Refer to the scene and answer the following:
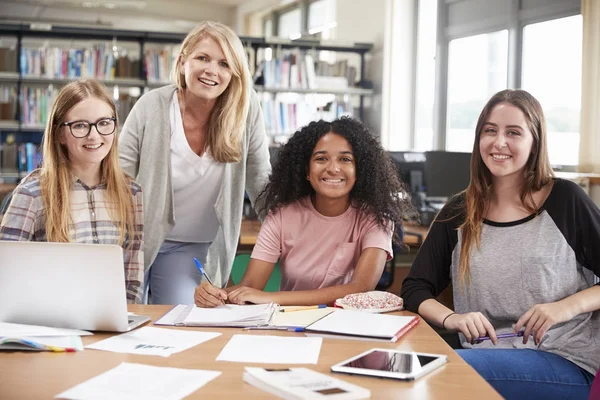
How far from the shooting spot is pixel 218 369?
4.69 ft

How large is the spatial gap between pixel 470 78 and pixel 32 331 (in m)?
5.59

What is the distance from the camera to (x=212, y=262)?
2797 millimetres

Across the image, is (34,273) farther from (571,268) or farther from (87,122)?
(571,268)

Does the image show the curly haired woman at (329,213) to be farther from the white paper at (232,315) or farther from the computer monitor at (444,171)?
the computer monitor at (444,171)

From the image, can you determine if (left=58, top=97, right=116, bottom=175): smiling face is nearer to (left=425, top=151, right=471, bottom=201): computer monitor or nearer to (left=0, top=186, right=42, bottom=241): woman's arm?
(left=0, top=186, right=42, bottom=241): woman's arm

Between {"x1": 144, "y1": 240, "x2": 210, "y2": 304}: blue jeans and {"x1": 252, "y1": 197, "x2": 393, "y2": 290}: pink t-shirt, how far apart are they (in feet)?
1.29

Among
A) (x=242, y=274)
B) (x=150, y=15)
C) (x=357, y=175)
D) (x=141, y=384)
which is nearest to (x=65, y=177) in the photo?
(x=357, y=175)

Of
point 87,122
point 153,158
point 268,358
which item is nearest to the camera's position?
point 268,358

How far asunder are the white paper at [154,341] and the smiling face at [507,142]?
0.89 metres

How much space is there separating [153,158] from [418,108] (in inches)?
197

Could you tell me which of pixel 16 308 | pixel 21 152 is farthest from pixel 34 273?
pixel 21 152

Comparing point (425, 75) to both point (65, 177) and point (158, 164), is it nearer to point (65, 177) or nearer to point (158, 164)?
point (158, 164)

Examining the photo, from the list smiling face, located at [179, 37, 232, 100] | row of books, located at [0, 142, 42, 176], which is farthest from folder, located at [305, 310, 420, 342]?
Answer: row of books, located at [0, 142, 42, 176]

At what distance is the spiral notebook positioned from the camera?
5.90ft
